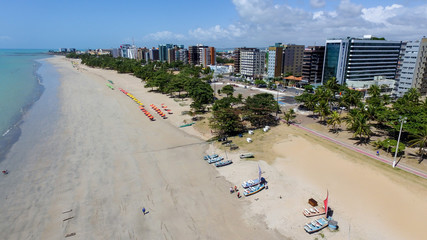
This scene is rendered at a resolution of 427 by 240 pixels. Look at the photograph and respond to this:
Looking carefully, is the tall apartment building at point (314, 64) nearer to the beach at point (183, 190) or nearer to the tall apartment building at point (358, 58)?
the tall apartment building at point (358, 58)

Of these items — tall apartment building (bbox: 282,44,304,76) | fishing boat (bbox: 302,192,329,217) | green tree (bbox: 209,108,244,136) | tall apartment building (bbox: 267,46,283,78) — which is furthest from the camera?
tall apartment building (bbox: 282,44,304,76)

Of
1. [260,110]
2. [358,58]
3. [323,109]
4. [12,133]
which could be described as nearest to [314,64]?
[358,58]

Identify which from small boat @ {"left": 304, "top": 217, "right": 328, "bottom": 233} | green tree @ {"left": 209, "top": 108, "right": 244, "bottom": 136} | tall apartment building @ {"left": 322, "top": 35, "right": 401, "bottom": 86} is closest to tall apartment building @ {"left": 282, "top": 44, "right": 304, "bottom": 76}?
tall apartment building @ {"left": 322, "top": 35, "right": 401, "bottom": 86}

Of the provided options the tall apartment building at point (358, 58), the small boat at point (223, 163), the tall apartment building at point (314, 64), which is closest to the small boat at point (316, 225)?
the small boat at point (223, 163)

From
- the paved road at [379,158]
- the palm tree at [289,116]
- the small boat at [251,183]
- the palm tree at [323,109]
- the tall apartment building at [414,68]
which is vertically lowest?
the small boat at [251,183]

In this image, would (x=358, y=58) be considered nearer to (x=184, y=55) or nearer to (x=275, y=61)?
(x=275, y=61)

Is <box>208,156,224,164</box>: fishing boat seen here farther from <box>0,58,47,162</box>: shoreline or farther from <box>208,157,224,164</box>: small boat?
<box>0,58,47,162</box>: shoreline
